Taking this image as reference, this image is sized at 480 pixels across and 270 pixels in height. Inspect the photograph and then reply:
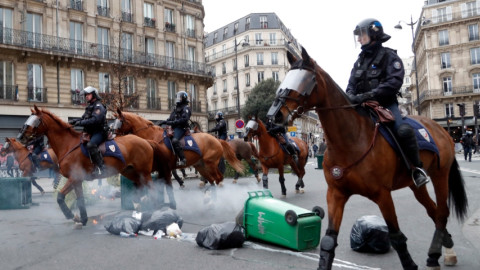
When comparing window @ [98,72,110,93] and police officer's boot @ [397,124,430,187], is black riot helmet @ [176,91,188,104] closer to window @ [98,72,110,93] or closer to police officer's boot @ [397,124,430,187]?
police officer's boot @ [397,124,430,187]

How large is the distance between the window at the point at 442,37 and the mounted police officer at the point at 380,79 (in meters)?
59.2

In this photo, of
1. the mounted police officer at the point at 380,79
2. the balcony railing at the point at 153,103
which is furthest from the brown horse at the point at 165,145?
the balcony railing at the point at 153,103

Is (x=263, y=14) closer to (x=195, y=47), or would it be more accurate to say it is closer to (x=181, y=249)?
(x=195, y=47)

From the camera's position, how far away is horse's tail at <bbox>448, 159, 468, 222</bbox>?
5168mm

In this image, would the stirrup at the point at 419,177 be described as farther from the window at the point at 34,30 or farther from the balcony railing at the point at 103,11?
the balcony railing at the point at 103,11

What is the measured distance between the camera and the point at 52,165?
13117 mm

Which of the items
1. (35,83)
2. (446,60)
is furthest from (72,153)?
(446,60)

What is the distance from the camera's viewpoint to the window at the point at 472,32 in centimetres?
5351

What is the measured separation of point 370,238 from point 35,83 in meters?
26.5

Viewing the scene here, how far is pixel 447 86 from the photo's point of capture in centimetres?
5506

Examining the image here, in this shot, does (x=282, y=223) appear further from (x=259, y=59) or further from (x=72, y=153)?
(x=259, y=59)

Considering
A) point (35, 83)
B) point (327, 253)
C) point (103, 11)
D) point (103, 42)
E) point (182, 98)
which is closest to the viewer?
point (327, 253)

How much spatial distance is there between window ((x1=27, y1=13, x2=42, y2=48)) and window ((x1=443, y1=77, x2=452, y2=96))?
50.8 m

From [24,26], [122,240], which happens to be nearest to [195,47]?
[24,26]
